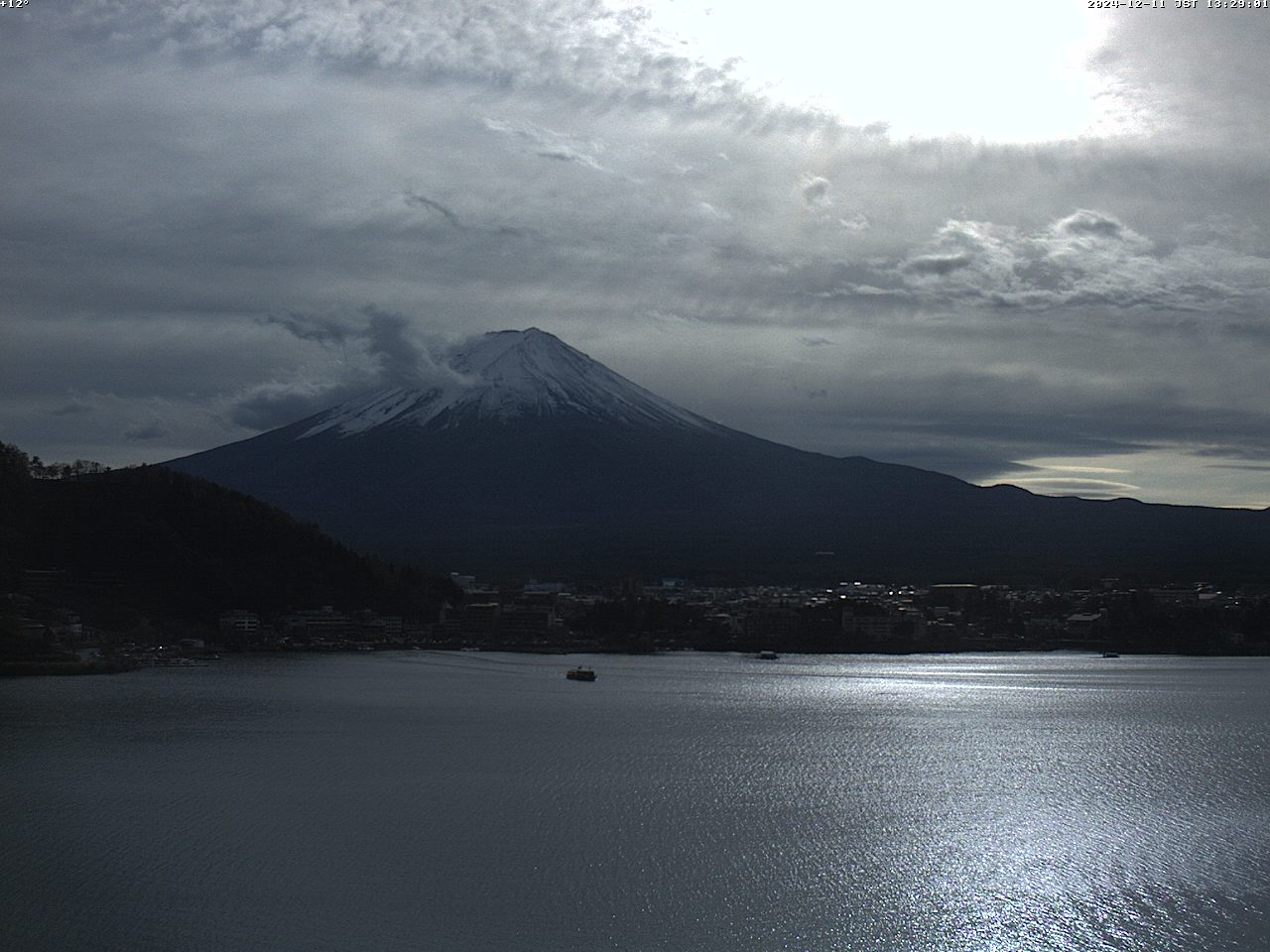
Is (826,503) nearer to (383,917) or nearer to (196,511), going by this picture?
Answer: (196,511)

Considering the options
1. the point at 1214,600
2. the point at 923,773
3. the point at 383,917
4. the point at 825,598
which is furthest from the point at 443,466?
the point at 383,917

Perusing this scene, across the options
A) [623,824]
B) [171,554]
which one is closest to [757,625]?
[171,554]

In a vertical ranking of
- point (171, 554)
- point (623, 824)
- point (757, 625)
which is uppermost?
point (171, 554)

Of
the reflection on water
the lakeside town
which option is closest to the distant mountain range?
the lakeside town

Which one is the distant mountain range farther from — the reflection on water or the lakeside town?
the reflection on water

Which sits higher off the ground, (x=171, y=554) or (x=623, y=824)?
(x=171, y=554)

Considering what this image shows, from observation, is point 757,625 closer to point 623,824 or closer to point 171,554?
point 171,554
